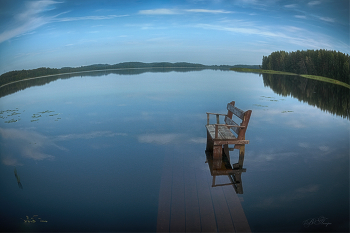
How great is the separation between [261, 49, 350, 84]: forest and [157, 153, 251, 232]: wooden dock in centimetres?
5799

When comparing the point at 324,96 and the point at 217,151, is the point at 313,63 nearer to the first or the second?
the point at 324,96

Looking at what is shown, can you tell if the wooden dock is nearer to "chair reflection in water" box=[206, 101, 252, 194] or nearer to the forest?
"chair reflection in water" box=[206, 101, 252, 194]

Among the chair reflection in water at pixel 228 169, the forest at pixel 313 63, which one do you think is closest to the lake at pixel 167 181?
the chair reflection in water at pixel 228 169

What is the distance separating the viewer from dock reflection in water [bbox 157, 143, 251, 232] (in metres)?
6.05

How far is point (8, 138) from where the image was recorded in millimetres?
14945

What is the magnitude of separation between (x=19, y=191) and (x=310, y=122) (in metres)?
16.1

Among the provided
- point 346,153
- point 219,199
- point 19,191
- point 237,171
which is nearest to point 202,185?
point 219,199

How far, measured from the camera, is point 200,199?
707cm

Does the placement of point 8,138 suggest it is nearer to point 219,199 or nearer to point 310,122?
point 219,199

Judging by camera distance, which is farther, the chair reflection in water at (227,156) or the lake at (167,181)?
the chair reflection in water at (227,156)

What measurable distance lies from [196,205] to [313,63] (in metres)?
96.8

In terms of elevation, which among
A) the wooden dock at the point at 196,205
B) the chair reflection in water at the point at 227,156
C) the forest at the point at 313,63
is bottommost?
the wooden dock at the point at 196,205

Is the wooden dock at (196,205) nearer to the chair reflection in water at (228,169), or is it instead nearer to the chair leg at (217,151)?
the chair reflection in water at (228,169)

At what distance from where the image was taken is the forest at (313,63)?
62.8 metres
